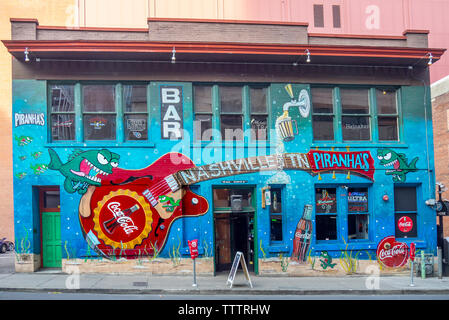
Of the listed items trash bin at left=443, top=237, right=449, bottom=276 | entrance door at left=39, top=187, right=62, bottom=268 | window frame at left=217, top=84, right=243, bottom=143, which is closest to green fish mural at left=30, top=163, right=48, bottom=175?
entrance door at left=39, top=187, right=62, bottom=268

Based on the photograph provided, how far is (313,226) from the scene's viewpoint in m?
14.6

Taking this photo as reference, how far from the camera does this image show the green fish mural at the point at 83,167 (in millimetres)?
13688

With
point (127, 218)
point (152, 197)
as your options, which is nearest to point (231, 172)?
point (152, 197)

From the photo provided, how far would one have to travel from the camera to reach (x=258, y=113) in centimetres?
1474

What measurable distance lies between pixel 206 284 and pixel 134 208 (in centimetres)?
356

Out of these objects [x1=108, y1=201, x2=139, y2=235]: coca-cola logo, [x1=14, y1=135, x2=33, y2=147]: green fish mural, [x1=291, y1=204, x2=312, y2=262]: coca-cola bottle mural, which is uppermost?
[x1=14, y1=135, x2=33, y2=147]: green fish mural

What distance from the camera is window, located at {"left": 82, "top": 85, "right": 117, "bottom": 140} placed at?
1408 centimetres

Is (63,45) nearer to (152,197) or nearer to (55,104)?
(55,104)

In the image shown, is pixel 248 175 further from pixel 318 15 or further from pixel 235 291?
pixel 318 15

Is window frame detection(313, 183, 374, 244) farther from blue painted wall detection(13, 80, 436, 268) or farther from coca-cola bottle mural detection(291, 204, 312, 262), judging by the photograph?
coca-cola bottle mural detection(291, 204, 312, 262)

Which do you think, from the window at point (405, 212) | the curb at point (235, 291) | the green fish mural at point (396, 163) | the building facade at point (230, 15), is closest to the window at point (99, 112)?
the curb at point (235, 291)

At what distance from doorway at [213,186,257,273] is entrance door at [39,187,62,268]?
534 centimetres

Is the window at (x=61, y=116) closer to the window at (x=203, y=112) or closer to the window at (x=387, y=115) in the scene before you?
the window at (x=203, y=112)

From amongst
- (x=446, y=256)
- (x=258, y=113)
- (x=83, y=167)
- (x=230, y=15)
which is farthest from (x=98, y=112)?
(x=446, y=256)
